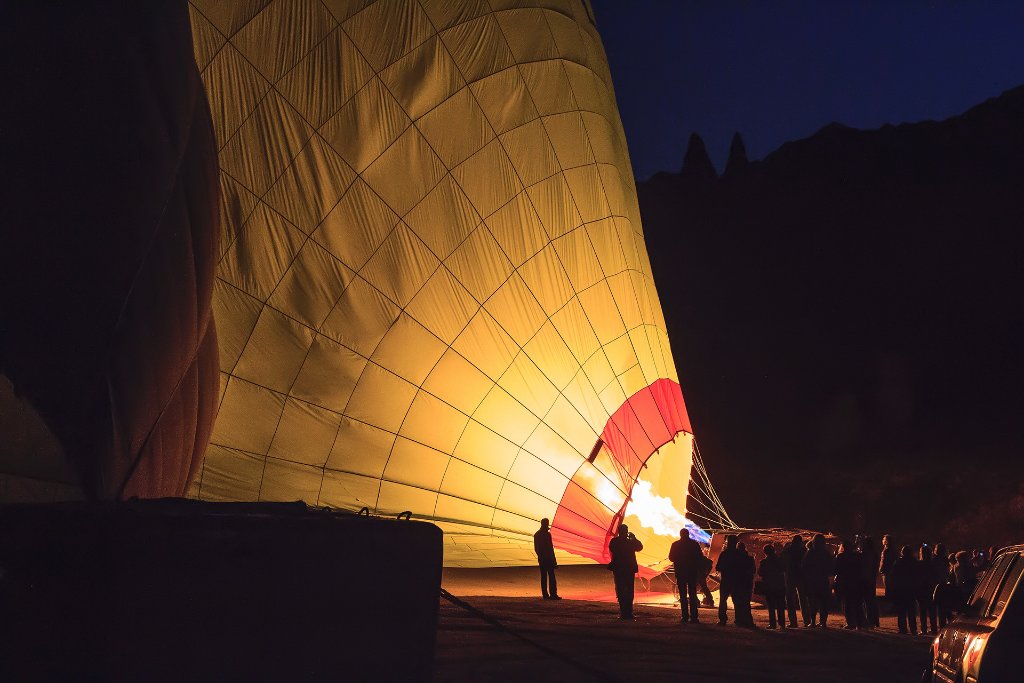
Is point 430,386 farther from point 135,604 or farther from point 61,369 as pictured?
point 135,604

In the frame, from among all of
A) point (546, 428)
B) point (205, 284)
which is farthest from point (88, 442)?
point (546, 428)

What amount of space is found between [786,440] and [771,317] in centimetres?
958

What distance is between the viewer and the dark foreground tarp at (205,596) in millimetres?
2379

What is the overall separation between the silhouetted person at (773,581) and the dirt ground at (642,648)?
1.04 feet

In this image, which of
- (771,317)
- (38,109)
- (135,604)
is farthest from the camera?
(771,317)

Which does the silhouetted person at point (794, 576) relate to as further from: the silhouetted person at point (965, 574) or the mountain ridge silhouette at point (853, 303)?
the mountain ridge silhouette at point (853, 303)

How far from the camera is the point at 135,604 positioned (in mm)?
2451

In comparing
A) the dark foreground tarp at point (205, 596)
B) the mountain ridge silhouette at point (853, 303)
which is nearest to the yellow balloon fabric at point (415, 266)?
the dark foreground tarp at point (205, 596)

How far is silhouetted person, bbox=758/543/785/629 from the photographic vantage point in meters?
8.36

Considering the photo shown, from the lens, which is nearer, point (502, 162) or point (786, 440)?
point (502, 162)

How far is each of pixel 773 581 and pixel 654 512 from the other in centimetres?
195

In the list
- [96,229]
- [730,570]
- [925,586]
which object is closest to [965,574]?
[925,586]

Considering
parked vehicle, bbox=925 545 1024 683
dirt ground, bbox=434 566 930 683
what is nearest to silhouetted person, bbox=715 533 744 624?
dirt ground, bbox=434 566 930 683

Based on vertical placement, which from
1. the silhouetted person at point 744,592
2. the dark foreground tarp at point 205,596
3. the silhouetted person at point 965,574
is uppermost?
the silhouetted person at point 965,574
